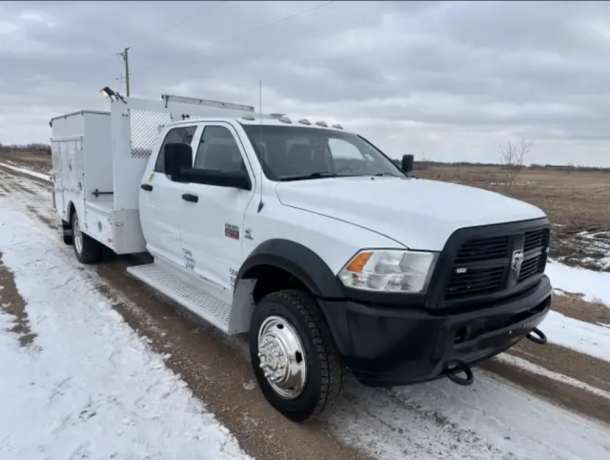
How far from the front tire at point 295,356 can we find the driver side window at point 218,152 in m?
1.30

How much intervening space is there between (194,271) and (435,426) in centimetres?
255

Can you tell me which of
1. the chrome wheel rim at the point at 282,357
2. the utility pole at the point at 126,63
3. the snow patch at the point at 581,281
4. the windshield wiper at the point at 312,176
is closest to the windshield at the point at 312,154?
the windshield wiper at the point at 312,176

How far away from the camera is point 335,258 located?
9.46ft

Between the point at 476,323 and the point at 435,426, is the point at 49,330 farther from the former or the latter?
the point at 476,323

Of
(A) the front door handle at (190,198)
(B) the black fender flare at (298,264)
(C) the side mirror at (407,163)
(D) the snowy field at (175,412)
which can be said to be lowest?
(D) the snowy field at (175,412)

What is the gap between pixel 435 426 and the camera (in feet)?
10.6

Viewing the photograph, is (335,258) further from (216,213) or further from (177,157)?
(177,157)

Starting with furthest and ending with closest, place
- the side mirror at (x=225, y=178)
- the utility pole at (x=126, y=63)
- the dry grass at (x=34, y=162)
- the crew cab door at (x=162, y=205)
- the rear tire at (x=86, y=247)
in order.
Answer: the dry grass at (x=34, y=162), the utility pole at (x=126, y=63), the rear tire at (x=86, y=247), the crew cab door at (x=162, y=205), the side mirror at (x=225, y=178)

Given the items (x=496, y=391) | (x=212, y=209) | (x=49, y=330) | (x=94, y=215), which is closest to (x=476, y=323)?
(x=496, y=391)

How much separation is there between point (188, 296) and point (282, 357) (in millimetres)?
1695

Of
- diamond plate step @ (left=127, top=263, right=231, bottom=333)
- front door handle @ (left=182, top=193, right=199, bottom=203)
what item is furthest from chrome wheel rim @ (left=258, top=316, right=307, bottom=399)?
front door handle @ (left=182, top=193, right=199, bottom=203)

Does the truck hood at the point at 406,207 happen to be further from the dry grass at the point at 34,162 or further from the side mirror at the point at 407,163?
the dry grass at the point at 34,162

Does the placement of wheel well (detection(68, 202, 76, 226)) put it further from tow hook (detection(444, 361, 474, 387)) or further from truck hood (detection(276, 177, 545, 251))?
tow hook (detection(444, 361, 474, 387))

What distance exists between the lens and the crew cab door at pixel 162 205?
4.81m
